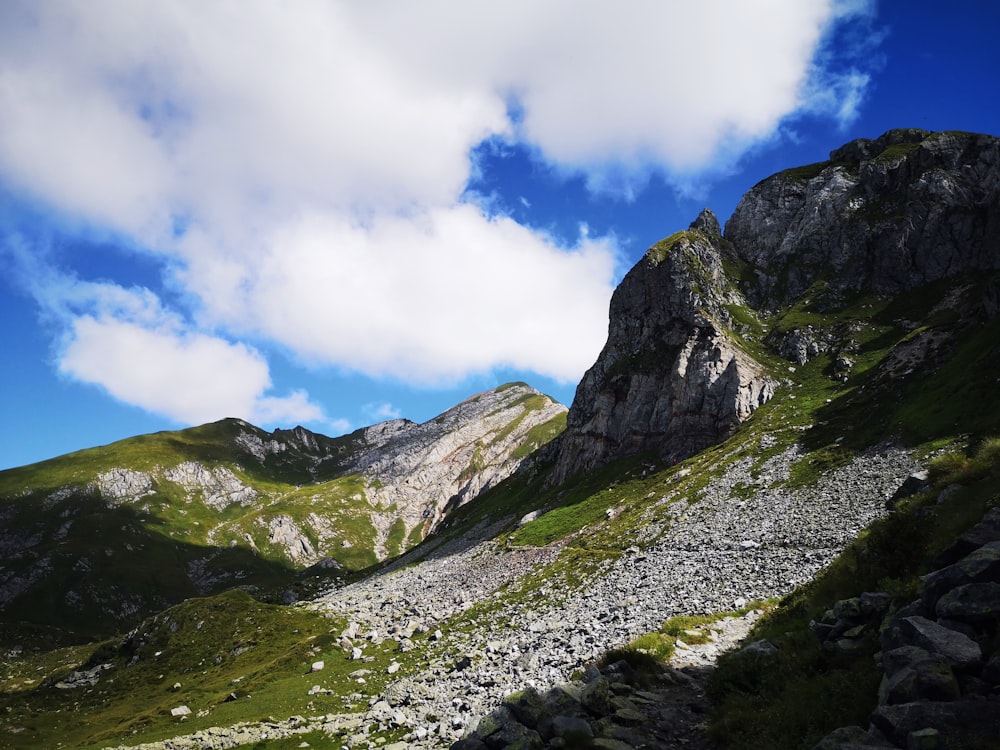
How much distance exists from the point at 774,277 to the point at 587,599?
392 ft

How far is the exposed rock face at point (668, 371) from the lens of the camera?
317ft

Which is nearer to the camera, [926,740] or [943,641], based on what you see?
[926,740]

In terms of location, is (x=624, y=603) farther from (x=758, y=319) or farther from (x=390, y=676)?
(x=758, y=319)

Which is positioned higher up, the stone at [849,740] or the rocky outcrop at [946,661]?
the rocky outcrop at [946,661]

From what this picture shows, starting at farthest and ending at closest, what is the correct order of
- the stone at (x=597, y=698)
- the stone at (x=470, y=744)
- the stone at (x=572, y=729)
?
the stone at (x=597, y=698) → the stone at (x=470, y=744) → the stone at (x=572, y=729)

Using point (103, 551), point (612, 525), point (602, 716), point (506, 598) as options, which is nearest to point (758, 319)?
point (612, 525)

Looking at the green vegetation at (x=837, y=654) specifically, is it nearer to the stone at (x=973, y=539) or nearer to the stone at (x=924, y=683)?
the stone at (x=973, y=539)

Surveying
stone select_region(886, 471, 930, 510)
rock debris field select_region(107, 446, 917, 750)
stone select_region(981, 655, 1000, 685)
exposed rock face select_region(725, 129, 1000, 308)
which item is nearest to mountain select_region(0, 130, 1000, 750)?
stone select_region(981, 655, 1000, 685)

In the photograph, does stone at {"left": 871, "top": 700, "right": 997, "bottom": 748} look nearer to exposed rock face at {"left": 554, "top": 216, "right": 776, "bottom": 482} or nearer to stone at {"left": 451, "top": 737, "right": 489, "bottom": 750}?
stone at {"left": 451, "top": 737, "right": 489, "bottom": 750}

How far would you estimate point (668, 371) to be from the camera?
112m

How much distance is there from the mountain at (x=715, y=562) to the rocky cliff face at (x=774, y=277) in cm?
69

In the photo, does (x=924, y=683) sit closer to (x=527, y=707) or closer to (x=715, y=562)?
(x=527, y=707)

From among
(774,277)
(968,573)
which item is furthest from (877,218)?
(968,573)

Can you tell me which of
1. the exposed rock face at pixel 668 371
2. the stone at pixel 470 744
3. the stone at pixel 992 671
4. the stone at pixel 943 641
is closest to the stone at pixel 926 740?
the stone at pixel 992 671
